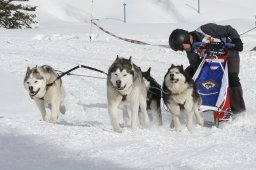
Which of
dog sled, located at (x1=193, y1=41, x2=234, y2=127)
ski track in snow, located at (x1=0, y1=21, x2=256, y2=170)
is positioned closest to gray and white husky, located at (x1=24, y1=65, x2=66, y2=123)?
ski track in snow, located at (x1=0, y1=21, x2=256, y2=170)

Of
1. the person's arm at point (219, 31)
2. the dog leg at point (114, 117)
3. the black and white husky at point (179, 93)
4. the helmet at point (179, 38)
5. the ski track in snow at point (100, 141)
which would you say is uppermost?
the person's arm at point (219, 31)

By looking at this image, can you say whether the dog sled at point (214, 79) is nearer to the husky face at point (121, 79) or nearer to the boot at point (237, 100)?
the boot at point (237, 100)

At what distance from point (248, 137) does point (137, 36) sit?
10279 millimetres

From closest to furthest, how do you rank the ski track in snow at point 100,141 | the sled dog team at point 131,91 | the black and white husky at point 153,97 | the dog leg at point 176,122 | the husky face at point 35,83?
the ski track in snow at point 100,141
the sled dog team at point 131,91
the husky face at point 35,83
the dog leg at point 176,122
the black and white husky at point 153,97

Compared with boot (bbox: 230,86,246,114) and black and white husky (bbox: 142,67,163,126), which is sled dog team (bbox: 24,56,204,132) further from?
boot (bbox: 230,86,246,114)

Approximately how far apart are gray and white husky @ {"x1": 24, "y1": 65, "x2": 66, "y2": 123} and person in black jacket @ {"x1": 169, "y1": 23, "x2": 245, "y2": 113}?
130 centimetres

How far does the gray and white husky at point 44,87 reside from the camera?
5.13m

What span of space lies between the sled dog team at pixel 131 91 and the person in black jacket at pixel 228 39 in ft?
1.03

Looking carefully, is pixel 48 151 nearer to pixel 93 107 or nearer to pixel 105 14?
pixel 93 107

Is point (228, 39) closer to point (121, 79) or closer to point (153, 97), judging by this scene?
point (153, 97)

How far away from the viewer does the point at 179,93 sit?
5.21 m

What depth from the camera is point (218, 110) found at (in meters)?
5.34

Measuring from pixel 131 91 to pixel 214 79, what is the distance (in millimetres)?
1019

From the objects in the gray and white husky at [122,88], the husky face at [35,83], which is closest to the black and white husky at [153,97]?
the gray and white husky at [122,88]
